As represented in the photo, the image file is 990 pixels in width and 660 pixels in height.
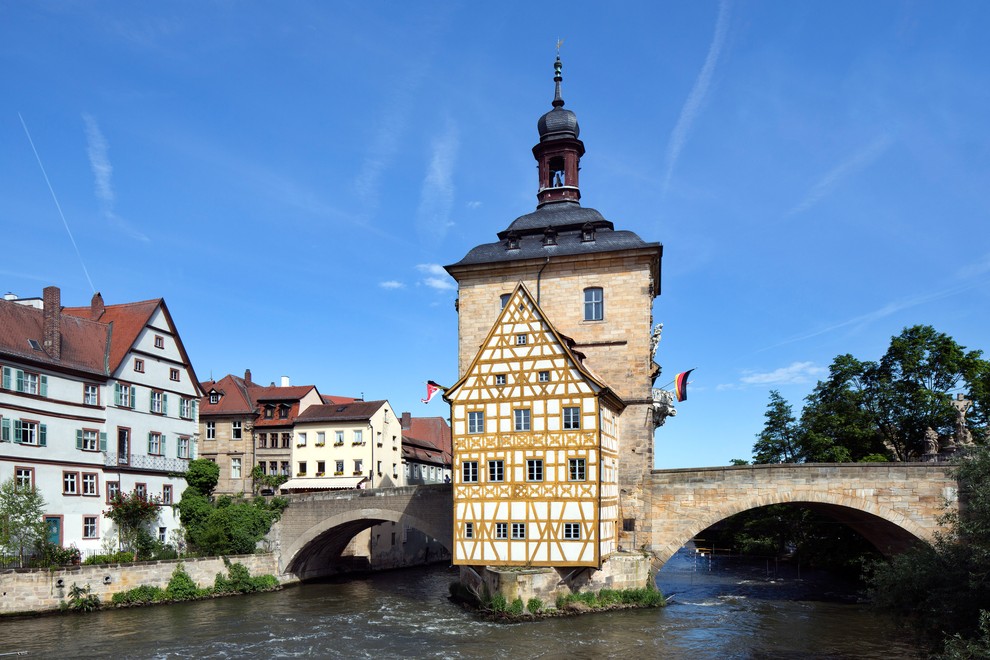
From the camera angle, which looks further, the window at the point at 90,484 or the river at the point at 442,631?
the window at the point at 90,484

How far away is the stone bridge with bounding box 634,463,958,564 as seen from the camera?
29.3 m

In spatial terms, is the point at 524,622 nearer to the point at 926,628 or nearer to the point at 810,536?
the point at 926,628

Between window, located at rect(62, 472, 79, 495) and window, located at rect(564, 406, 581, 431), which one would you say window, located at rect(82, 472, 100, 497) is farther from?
window, located at rect(564, 406, 581, 431)

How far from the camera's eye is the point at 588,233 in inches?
1372

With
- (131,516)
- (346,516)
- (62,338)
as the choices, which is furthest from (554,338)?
(62,338)

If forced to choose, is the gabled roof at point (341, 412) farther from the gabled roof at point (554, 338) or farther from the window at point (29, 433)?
the gabled roof at point (554, 338)

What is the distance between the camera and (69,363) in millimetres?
32906

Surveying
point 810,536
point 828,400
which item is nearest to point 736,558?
point 810,536

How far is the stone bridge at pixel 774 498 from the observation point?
29312mm

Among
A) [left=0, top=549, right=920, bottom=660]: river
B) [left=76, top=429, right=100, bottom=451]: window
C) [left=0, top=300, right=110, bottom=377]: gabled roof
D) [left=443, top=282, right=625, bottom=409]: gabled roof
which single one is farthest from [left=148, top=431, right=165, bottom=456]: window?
[left=443, top=282, right=625, bottom=409]: gabled roof

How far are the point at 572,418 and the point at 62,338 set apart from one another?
70.6ft

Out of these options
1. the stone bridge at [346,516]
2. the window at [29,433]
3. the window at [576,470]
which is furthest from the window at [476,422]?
the window at [29,433]

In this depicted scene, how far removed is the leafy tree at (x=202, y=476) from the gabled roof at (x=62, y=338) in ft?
20.9

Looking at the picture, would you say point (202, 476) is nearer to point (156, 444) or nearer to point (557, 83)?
point (156, 444)
